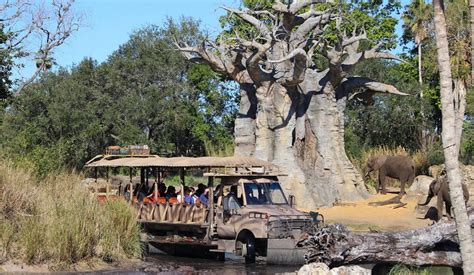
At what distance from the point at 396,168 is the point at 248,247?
39.1 ft

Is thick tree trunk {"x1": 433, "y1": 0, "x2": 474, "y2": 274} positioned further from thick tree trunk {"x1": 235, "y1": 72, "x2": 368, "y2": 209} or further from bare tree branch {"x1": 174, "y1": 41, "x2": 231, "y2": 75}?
bare tree branch {"x1": 174, "y1": 41, "x2": 231, "y2": 75}

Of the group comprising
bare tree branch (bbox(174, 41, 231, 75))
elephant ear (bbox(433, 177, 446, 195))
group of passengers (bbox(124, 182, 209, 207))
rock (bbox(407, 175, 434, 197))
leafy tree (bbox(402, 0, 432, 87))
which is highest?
leafy tree (bbox(402, 0, 432, 87))

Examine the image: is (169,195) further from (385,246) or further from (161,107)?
(161,107)

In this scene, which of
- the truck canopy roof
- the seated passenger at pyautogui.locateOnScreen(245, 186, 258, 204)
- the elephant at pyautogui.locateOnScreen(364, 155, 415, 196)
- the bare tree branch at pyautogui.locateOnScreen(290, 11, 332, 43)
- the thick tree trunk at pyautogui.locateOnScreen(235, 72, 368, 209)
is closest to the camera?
the seated passenger at pyautogui.locateOnScreen(245, 186, 258, 204)

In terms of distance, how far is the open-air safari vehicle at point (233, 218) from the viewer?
1805 centimetres

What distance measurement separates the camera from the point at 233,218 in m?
19.1

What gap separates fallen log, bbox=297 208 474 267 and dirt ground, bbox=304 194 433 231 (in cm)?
1015

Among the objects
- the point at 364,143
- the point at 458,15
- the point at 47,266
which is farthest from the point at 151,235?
the point at 364,143

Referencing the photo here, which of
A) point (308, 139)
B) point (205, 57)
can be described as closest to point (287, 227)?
point (205, 57)

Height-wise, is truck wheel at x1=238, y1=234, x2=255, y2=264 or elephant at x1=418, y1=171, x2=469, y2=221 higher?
elephant at x1=418, y1=171, x2=469, y2=221

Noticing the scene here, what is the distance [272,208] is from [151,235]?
12.4 feet

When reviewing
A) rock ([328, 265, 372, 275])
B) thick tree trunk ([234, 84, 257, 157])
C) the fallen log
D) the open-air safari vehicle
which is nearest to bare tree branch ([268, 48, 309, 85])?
thick tree trunk ([234, 84, 257, 157])

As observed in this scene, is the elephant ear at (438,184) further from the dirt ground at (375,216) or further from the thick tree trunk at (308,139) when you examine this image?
the thick tree trunk at (308,139)

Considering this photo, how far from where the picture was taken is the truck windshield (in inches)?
772
